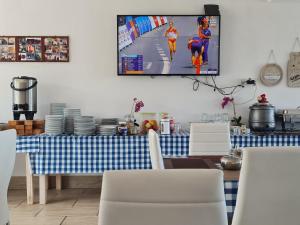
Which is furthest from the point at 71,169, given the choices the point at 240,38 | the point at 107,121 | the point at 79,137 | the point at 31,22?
the point at 240,38

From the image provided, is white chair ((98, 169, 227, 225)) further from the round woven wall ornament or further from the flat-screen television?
the round woven wall ornament

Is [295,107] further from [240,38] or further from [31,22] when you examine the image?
[31,22]

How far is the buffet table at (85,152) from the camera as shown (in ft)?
13.1

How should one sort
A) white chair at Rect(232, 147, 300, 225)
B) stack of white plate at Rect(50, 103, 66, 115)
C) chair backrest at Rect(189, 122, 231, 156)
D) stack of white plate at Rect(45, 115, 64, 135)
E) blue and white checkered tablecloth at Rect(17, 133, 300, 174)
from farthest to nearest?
1. stack of white plate at Rect(50, 103, 66, 115)
2. stack of white plate at Rect(45, 115, 64, 135)
3. blue and white checkered tablecloth at Rect(17, 133, 300, 174)
4. chair backrest at Rect(189, 122, 231, 156)
5. white chair at Rect(232, 147, 300, 225)

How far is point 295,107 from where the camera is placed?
4699 millimetres

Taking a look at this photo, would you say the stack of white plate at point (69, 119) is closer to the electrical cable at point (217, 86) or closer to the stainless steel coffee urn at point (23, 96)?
the stainless steel coffee urn at point (23, 96)

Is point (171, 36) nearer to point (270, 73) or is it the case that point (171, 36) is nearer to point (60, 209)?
point (270, 73)

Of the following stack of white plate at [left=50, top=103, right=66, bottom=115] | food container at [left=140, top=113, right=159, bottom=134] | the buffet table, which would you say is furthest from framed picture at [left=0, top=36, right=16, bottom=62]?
food container at [left=140, top=113, right=159, bottom=134]

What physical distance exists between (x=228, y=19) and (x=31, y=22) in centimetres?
238

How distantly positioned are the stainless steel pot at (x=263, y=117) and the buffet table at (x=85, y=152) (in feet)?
0.76

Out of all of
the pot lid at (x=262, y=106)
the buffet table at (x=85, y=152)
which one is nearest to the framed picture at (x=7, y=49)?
the buffet table at (x=85, y=152)

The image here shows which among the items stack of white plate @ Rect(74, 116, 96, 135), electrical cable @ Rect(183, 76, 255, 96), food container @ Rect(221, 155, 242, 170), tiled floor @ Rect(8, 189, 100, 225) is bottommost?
tiled floor @ Rect(8, 189, 100, 225)

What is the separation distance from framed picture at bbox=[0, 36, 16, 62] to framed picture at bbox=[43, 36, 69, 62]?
0.37 m

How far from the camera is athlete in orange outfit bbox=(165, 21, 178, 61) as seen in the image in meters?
4.56
